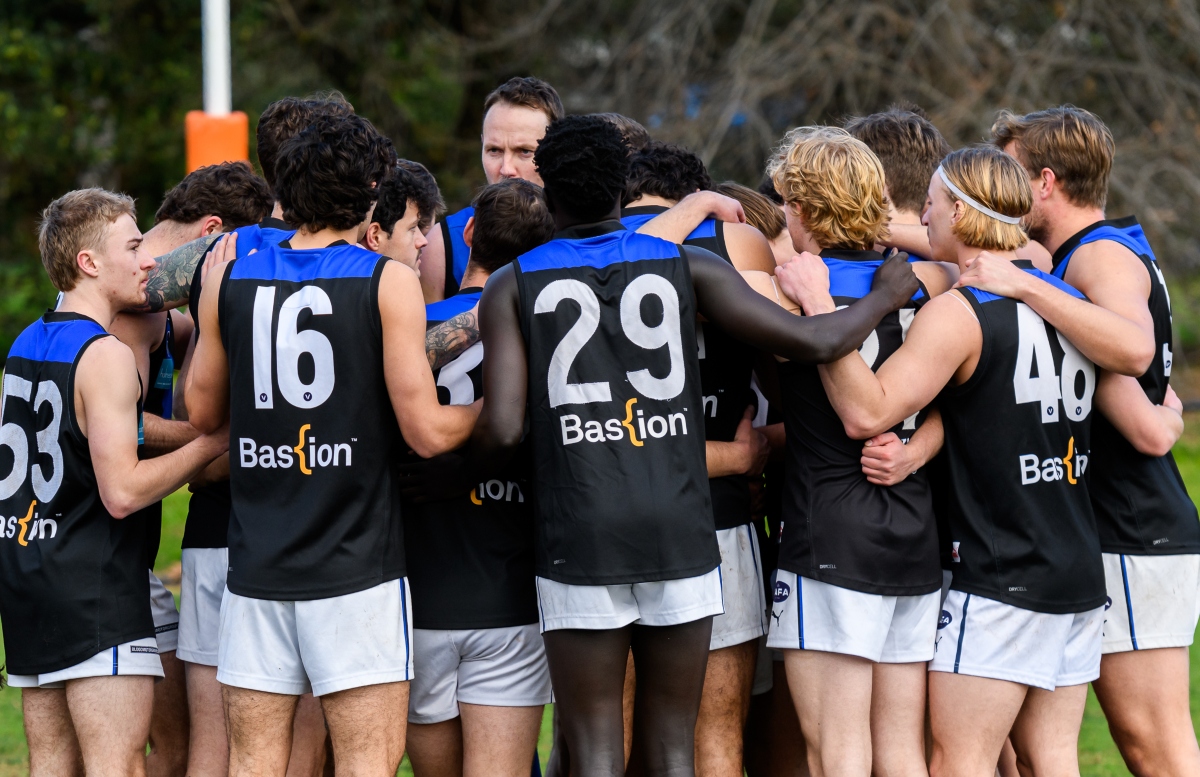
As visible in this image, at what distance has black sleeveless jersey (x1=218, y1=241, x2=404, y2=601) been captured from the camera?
139 inches

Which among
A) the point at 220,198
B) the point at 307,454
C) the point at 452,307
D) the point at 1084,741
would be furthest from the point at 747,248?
the point at 1084,741

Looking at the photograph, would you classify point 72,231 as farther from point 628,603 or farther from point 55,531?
point 628,603

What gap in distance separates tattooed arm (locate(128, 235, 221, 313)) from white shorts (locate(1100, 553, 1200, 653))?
3307 mm

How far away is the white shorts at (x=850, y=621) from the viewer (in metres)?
3.62

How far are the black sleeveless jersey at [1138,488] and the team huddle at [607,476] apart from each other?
14 mm

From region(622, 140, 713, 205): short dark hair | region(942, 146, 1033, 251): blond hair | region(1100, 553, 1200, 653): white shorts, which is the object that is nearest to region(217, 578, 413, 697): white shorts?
region(622, 140, 713, 205): short dark hair

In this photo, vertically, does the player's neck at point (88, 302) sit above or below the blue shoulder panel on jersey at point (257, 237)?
below

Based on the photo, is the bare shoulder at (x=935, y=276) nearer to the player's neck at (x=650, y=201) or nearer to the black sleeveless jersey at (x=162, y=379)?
the player's neck at (x=650, y=201)

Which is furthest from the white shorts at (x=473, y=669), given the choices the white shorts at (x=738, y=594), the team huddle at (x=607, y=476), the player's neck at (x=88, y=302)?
the player's neck at (x=88, y=302)

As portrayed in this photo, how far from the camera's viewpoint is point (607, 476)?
3547 millimetres

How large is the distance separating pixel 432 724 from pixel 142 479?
1.23 meters

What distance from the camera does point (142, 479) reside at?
12.5 feet

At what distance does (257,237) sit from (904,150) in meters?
2.30

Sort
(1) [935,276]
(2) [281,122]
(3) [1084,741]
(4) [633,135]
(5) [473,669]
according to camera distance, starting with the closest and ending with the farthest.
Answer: (5) [473,669], (1) [935,276], (2) [281,122], (4) [633,135], (3) [1084,741]
